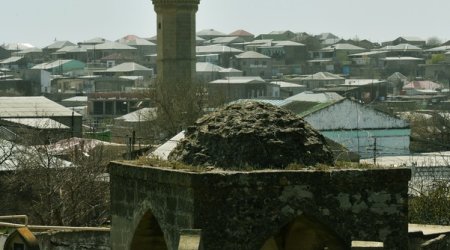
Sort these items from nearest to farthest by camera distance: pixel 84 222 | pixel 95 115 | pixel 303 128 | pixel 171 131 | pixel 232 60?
pixel 303 128, pixel 84 222, pixel 171 131, pixel 95 115, pixel 232 60

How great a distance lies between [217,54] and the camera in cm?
15900

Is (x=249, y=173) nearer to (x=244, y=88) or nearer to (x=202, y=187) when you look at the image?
(x=202, y=187)

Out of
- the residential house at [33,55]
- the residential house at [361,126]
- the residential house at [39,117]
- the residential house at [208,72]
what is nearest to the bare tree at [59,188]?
the residential house at [39,117]

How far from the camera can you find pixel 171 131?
51.8m

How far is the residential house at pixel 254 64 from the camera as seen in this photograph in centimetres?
14762

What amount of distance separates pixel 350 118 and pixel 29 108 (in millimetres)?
14283

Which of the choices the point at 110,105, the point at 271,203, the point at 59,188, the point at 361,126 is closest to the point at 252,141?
the point at 271,203

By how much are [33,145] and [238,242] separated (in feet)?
86.7

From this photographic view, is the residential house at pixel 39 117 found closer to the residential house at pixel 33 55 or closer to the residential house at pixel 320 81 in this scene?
the residential house at pixel 320 81

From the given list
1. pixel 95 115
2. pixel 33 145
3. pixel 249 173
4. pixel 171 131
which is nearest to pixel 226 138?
pixel 249 173

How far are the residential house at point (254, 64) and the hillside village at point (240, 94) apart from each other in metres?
0.11

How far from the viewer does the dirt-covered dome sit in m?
9.29

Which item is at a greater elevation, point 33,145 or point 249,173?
point 249,173

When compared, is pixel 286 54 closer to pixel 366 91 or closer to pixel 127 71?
pixel 127 71
